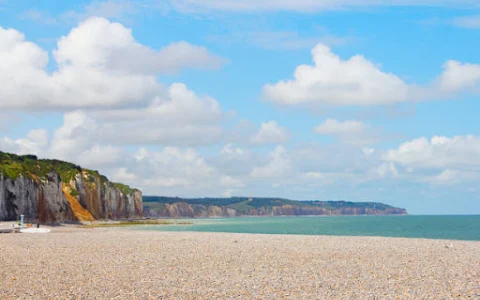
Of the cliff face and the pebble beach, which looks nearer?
the pebble beach

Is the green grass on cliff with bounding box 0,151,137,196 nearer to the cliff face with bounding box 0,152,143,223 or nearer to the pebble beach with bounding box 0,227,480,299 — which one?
the cliff face with bounding box 0,152,143,223

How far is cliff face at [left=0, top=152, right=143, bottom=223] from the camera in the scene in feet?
306

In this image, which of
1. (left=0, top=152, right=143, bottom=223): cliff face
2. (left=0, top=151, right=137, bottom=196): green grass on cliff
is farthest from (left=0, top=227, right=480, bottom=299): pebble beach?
(left=0, top=151, right=137, bottom=196): green grass on cliff

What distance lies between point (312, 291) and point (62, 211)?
10496 centimetres

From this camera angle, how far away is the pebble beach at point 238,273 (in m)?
18.6

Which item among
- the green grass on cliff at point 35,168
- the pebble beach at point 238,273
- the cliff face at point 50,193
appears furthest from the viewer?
the green grass on cliff at point 35,168

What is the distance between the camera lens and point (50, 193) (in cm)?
11325

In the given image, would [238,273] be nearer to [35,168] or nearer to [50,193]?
[50,193]

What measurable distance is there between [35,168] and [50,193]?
895 centimetres

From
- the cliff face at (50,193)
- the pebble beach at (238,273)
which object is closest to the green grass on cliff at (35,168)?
the cliff face at (50,193)

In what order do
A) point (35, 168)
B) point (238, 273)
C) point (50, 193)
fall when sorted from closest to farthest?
1. point (238, 273)
2. point (50, 193)
3. point (35, 168)

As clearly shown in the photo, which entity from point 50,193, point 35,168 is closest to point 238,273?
point 50,193

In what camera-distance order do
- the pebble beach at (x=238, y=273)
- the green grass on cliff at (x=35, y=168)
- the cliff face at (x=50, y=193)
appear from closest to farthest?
1. the pebble beach at (x=238, y=273)
2. the cliff face at (x=50, y=193)
3. the green grass on cliff at (x=35, y=168)

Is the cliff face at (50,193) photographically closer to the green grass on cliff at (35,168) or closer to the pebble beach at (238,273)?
the green grass on cliff at (35,168)
